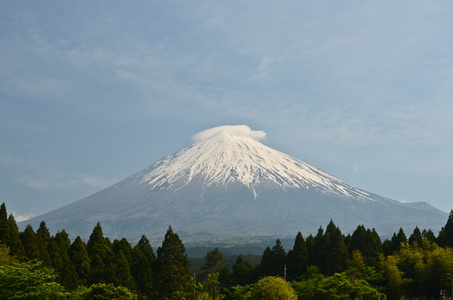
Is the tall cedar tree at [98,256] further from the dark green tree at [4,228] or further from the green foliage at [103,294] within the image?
the green foliage at [103,294]

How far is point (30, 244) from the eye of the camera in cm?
5056

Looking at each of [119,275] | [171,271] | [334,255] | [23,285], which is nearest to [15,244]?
[119,275]

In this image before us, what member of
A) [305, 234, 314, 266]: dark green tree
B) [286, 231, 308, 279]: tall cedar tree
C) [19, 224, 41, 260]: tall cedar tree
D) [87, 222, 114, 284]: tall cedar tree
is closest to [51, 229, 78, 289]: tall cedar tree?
[87, 222, 114, 284]: tall cedar tree

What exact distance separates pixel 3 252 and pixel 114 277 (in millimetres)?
12355

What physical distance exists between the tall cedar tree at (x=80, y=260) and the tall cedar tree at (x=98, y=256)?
688 millimetres

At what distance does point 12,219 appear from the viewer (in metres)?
50.3

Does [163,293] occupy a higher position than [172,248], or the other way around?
[172,248]

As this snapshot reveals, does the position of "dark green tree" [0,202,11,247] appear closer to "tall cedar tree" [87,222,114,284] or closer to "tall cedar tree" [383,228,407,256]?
"tall cedar tree" [87,222,114,284]

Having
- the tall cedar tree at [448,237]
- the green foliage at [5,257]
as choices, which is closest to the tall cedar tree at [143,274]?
the green foliage at [5,257]

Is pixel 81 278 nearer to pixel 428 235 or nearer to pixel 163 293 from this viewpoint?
pixel 163 293

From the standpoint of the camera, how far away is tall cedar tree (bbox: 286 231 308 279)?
65375mm

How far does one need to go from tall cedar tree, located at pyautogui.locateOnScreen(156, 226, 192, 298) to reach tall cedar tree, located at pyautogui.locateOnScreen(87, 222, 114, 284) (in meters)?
5.74

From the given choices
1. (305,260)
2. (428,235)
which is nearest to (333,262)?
(305,260)

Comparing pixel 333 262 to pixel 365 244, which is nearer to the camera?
pixel 333 262
